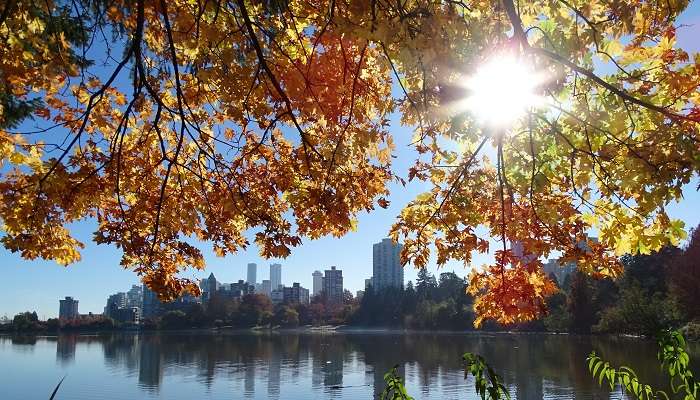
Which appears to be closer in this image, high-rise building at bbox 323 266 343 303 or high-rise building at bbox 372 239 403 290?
high-rise building at bbox 372 239 403 290

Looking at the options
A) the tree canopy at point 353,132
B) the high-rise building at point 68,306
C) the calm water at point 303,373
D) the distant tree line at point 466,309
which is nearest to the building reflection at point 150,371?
the calm water at point 303,373

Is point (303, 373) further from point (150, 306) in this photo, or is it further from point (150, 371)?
point (150, 306)

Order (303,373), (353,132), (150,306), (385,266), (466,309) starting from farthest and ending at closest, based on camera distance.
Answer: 1. (150,306)
2. (385,266)
3. (466,309)
4. (303,373)
5. (353,132)

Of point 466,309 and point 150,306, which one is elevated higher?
point 466,309

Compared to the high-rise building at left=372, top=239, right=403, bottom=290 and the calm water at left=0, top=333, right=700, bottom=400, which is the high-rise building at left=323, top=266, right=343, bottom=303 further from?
the calm water at left=0, top=333, right=700, bottom=400

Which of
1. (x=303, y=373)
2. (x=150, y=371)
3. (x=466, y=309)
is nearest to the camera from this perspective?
(x=303, y=373)

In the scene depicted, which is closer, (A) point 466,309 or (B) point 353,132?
(B) point 353,132

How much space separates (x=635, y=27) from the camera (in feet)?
13.9

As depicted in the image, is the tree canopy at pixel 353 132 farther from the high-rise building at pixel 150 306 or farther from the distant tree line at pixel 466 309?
the high-rise building at pixel 150 306

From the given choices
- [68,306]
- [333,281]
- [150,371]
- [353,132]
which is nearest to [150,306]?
[68,306]

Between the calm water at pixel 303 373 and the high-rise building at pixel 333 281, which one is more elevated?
the high-rise building at pixel 333 281

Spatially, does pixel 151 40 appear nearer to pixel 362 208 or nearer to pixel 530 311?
pixel 362 208

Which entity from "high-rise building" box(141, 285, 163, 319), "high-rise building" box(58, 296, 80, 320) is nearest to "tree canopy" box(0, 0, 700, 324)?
"high-rise building" box(141, 285, 163, 319)

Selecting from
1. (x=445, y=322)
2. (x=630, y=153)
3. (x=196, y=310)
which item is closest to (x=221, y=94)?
(x=630, y=153)
